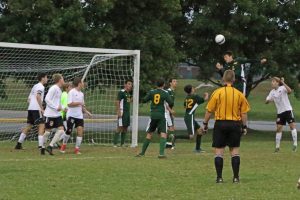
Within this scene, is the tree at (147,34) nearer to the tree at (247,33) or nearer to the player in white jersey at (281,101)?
the tree at (247,33)

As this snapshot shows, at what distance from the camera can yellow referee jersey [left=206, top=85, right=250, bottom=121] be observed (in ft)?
37.3

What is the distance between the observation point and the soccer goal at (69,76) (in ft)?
72.1

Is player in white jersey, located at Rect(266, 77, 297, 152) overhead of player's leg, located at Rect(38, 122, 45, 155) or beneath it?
overhead

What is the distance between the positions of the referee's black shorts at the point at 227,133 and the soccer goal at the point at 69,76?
9506 millimetres

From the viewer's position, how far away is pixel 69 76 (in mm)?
22422

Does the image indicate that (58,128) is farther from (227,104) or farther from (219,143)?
(227,104)

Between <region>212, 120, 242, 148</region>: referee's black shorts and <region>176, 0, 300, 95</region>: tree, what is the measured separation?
15893 millimetres

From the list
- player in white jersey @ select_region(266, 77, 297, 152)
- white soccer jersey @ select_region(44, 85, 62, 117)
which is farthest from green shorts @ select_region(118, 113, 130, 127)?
player in white jersey @ select_region(266, 77, 297, 152)

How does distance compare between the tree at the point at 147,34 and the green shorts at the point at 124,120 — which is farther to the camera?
the tree at the point at 147,34

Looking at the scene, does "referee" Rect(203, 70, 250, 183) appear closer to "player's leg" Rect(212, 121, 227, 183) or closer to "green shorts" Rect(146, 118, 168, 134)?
"player's leg" Rect(212, 121, 227, 183)

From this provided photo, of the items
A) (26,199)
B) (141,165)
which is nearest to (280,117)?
(141,165)

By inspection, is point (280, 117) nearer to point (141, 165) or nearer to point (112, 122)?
point (141, 165)

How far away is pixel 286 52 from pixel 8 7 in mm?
11517

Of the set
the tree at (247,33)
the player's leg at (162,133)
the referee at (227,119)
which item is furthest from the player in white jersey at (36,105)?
the tree at (247,33)
